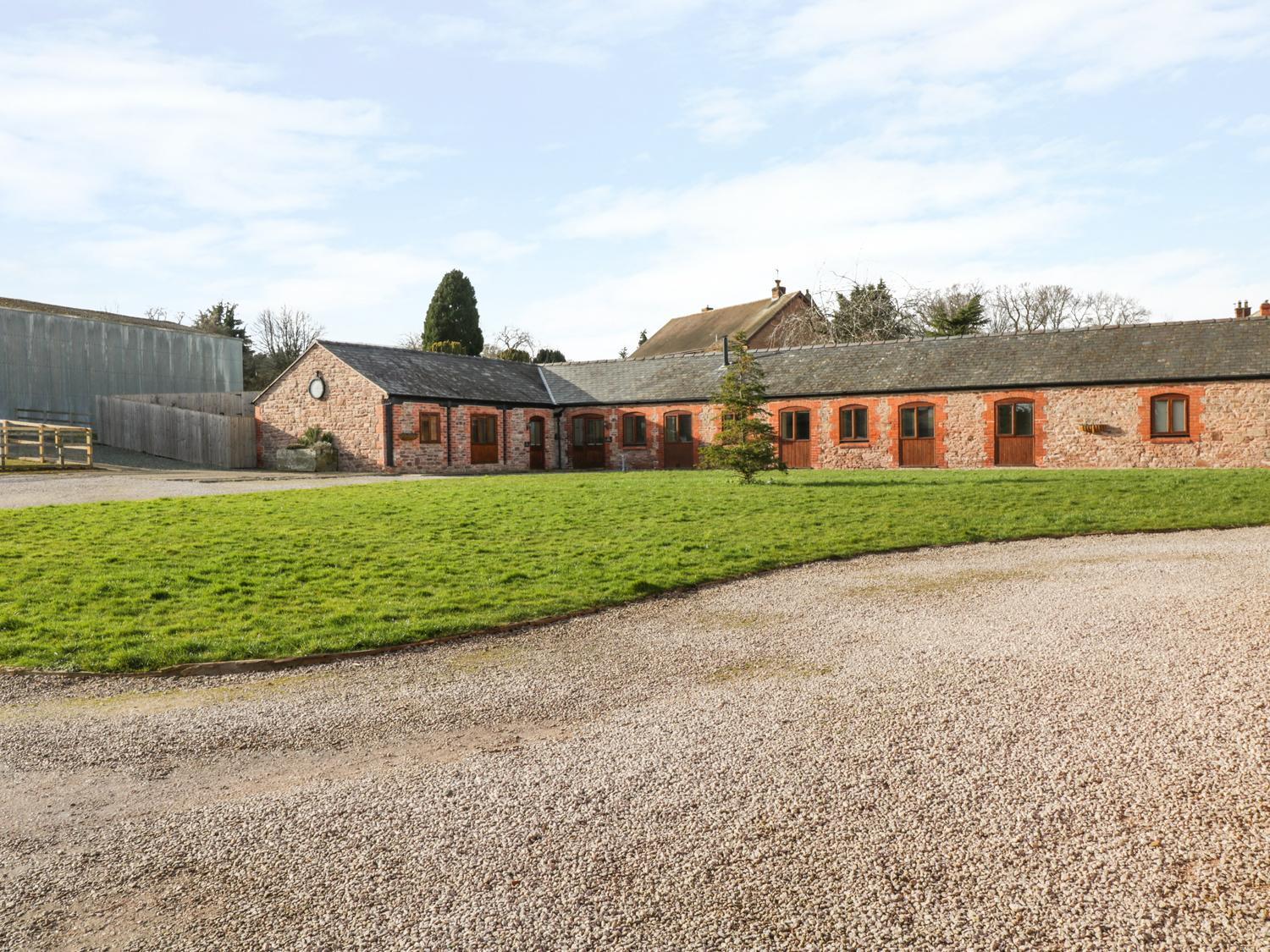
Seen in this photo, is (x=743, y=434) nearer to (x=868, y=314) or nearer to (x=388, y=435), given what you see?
(x=388, y=435)

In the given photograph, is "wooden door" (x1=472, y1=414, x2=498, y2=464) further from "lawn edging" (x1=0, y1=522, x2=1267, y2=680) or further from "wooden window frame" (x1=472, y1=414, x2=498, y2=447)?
"lawn edging" (x1=0, y1=522, x2=1267, y2=680)

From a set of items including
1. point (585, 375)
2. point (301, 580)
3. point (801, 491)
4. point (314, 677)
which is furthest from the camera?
point (585, 375)

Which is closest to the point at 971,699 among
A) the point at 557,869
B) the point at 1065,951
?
the point at 1065,951

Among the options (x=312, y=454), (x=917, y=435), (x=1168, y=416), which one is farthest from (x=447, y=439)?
(x=1168, y=416)

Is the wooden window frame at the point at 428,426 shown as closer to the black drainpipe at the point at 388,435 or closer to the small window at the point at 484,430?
the black drainpipe at the point at 388,435

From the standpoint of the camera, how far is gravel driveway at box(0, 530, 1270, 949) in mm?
3398

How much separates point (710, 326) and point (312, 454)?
26.7 metres

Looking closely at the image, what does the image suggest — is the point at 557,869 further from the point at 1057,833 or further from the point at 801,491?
the point at 801,491

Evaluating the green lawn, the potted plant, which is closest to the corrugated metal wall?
the potted plant

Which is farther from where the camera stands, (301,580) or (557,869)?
(301,580)

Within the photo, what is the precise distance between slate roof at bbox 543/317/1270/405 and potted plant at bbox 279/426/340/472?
10074mm

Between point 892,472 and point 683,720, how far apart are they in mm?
21649

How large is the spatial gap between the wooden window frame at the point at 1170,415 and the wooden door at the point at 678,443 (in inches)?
617

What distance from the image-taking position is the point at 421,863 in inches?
150
